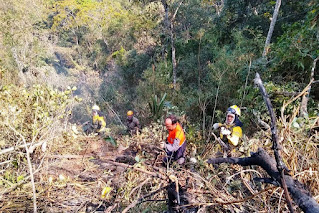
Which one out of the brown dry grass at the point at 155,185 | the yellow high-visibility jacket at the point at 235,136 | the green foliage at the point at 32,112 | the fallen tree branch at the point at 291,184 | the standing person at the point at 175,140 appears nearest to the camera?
the fallen tree branch at the point at 291,184

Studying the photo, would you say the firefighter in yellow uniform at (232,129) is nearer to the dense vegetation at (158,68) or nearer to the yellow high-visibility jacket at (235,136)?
the yellow high-visibility jacket at (235,136)

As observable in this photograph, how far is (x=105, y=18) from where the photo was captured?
65.8ft

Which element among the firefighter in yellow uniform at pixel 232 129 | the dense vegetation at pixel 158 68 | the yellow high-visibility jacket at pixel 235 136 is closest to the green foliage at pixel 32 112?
the dense vegetation at pixel 158 68

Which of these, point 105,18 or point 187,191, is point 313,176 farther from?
point 105,18

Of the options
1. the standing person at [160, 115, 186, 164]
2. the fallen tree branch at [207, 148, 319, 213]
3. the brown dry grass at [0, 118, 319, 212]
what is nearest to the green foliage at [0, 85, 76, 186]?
the brown dry grass at [0, 118, 319, 212]

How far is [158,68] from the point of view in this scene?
10828 millimetres

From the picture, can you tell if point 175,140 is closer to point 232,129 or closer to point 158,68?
point 232,129

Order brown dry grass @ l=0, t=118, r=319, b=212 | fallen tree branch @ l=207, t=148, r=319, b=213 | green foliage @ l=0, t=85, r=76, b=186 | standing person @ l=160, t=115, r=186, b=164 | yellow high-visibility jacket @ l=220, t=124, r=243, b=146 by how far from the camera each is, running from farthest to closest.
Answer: yellow high-visibility jacket @ l=220, t=124, r=243, b=146 < standing person @ l=160, t=115, r=186, b=164 < green foliage @ l=0, t=85, r=76, b=186 < brown dry grass @ l=0, t=118, r=319, b=212 < fallen tree branch @ l=207, t=148, r=319, b=213

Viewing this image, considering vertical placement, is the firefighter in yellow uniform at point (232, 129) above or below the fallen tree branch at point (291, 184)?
below

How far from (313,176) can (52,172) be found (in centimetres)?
278

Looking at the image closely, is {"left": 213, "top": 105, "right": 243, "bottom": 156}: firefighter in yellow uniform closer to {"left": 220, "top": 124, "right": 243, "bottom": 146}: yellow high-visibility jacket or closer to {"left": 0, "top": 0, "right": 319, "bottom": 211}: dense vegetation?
{"left": 220, "top": 124, "right": 243, "bottom": 146}: yellow high-visibility jacket

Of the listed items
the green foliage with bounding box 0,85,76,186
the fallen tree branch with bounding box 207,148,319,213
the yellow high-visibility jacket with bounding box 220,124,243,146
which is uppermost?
the fallen tree branch with bounding box 207,148,319,213

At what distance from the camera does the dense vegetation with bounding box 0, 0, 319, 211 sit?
8.16 ft

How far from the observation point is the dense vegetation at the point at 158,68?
2.49 meters
